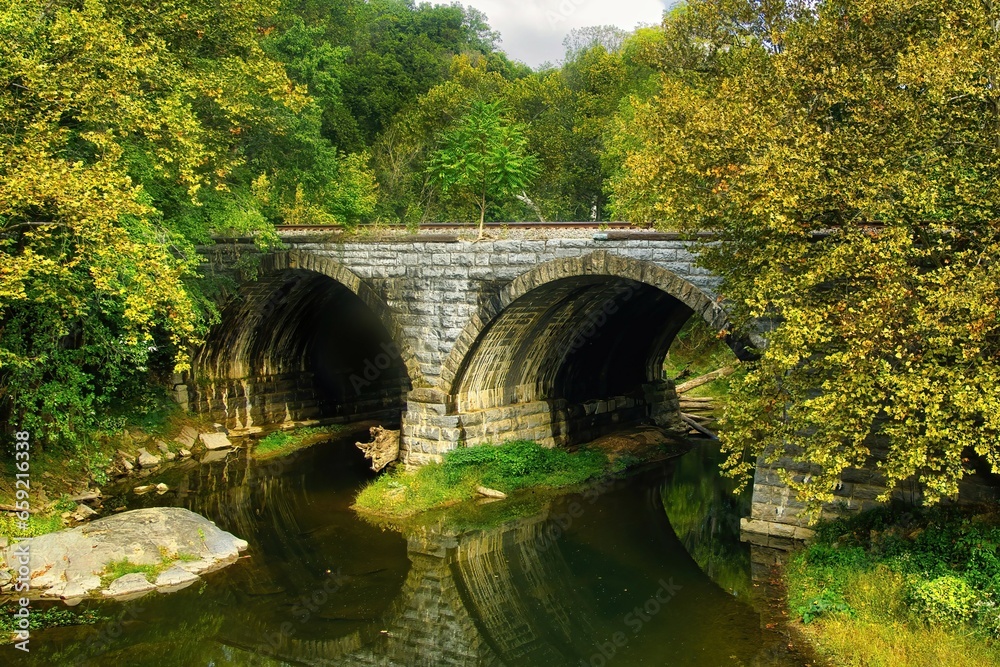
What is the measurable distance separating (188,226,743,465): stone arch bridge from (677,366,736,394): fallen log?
14.3 ft

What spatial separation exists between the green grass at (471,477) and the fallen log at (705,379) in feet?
37.5

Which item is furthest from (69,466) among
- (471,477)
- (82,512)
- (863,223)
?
(863,223)

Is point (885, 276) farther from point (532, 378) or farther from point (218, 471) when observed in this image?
point (218, 471)

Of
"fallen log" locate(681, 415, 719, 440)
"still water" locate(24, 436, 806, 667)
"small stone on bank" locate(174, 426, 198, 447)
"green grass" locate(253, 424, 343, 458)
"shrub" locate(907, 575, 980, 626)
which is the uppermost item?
"shrub" locate(907, 575, 980, 626)

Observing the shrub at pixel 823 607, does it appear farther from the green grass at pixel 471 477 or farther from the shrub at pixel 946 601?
the green grass at pixel 471 477

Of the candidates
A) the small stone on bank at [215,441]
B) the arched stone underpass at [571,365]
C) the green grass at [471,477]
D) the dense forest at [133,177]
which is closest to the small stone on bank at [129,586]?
the dense forest at [133,177]

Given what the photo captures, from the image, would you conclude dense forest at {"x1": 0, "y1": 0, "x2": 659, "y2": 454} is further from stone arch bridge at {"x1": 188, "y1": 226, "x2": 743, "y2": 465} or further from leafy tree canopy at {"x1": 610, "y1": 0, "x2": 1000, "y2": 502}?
leafy tree canopy at {"x1": 610, "y1": 0, "x2": 1000, "y2": 502}

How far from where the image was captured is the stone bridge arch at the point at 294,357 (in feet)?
96.9

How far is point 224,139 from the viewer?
22.6m

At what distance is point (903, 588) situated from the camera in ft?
45.2

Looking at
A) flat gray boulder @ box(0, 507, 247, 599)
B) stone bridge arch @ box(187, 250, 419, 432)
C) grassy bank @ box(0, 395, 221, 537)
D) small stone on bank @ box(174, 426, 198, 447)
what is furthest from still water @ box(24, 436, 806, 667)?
stone bridge arch @ box(187, 250, 419, 432)

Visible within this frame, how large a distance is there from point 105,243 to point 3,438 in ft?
22.2

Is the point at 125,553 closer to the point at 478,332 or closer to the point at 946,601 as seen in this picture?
the point at 478,332

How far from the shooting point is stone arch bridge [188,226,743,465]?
2064 centimetres
